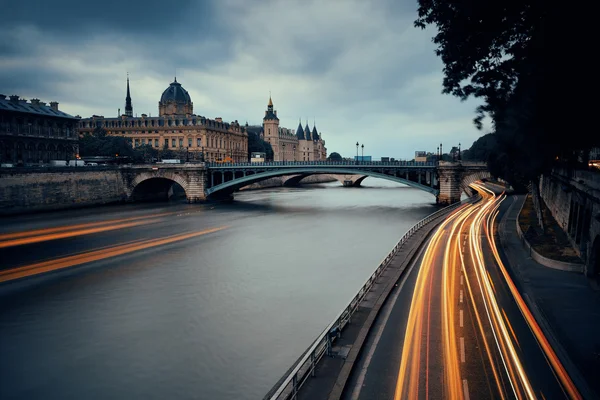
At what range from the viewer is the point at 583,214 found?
24734 mm

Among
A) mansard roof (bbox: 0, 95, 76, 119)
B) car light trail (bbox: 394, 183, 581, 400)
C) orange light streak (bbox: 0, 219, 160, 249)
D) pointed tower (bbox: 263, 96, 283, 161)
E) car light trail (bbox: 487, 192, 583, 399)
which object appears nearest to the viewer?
car light trail (bbox: 487, 192, 583, 399)

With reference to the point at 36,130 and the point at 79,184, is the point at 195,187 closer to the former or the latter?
the point at 79,184

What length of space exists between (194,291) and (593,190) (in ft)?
67.6

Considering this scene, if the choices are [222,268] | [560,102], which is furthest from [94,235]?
[560,102]

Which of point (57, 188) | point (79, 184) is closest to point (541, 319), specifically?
point (57, 188)

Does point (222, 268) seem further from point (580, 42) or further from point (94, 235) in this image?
point (580, 42)

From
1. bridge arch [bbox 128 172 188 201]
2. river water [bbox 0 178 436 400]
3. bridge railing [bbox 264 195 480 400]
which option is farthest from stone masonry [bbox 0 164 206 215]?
bridge railing [bbox 264 195 480 400]

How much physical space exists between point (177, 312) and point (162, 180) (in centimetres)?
6616

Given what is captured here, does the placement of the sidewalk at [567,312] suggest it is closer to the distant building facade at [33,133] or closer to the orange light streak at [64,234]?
the orange light streak at [64,234]

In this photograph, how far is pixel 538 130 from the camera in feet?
65.1

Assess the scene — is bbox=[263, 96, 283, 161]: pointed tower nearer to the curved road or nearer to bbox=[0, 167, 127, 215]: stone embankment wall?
bbox=[0, 167, 127, 215]: stone embankment wall

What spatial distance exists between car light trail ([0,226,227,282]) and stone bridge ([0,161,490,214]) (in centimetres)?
2730

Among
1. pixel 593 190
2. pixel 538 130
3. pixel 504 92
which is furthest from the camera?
pixel 504 92

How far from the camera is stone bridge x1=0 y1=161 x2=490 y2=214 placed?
57719 mm
